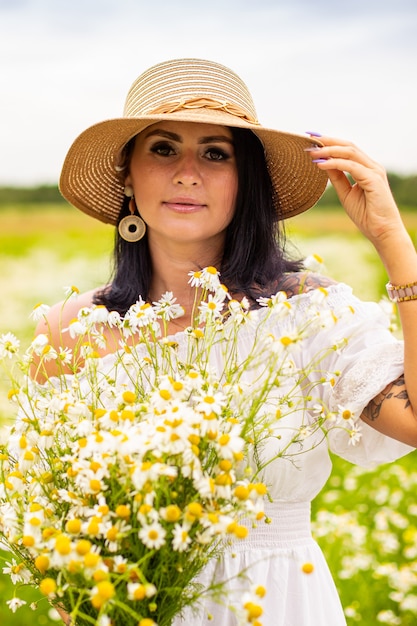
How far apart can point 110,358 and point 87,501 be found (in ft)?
3.13

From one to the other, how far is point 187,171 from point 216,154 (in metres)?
0.13

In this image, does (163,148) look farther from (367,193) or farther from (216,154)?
(367,193)

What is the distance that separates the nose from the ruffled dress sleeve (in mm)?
472

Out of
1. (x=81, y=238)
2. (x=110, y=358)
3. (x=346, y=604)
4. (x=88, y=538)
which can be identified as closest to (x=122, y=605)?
(x=88, y=538)

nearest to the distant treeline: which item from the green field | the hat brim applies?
the green field

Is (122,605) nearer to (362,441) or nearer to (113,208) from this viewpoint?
(362,441)

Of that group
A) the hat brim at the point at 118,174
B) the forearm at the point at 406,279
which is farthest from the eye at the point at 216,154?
the forearm at the point at 406,279

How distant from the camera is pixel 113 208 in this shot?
268 cm

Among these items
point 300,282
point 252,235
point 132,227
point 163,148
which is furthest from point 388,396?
point 132,227

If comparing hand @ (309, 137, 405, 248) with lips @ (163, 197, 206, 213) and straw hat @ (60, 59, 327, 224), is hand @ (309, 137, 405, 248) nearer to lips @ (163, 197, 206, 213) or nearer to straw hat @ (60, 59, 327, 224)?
straw hat @ (60, 59, 327, 224)

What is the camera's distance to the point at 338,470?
5523mm

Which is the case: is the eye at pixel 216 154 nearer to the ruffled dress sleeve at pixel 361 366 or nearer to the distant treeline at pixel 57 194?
the ruffled dress sleeve at pixel 361 366

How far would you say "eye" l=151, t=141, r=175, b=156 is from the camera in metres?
2.20

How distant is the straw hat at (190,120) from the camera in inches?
83.2
